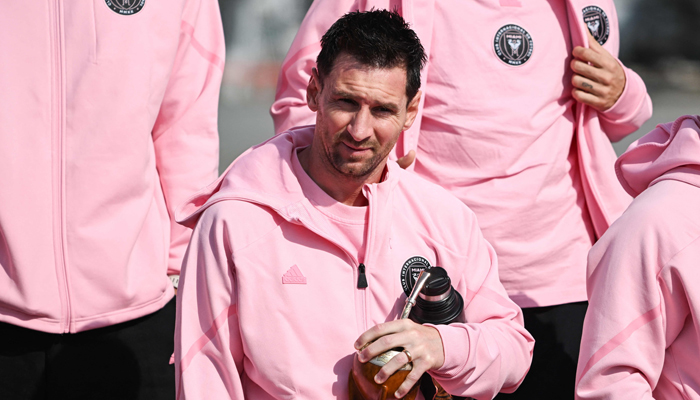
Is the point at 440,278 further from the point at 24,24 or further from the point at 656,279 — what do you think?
the point at 24,24

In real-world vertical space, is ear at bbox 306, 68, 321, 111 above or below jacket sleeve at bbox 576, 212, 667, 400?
above

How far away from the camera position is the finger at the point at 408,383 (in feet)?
5.54

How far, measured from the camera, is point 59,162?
2.18m

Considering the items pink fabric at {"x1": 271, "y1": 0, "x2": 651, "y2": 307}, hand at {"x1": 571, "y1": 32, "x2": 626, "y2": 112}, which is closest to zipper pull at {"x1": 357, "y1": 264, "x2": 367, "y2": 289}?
pink fabric at {"x1": 271, "y1": 0, "x2": 651, "y2": 307}

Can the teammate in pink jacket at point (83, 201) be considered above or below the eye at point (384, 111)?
below

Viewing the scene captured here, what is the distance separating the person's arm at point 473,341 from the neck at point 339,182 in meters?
0.28

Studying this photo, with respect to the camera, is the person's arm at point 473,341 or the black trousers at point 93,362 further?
the black trousers at point 93,362

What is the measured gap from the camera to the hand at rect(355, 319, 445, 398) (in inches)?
65.2

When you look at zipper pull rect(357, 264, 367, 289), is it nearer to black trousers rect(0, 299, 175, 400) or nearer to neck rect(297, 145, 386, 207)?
neck rect(297, 145, 386, 207)

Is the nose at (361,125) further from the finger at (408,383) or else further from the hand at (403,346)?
the finger at (408,383)

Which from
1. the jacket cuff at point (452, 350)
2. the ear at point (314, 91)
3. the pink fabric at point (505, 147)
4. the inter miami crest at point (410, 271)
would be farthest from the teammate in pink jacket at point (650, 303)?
the ear at point (314, 91)

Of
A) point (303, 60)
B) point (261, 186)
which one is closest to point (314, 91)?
point (261, 186)

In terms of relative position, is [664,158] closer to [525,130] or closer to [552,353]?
[525,130]

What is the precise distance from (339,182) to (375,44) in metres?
0.34
